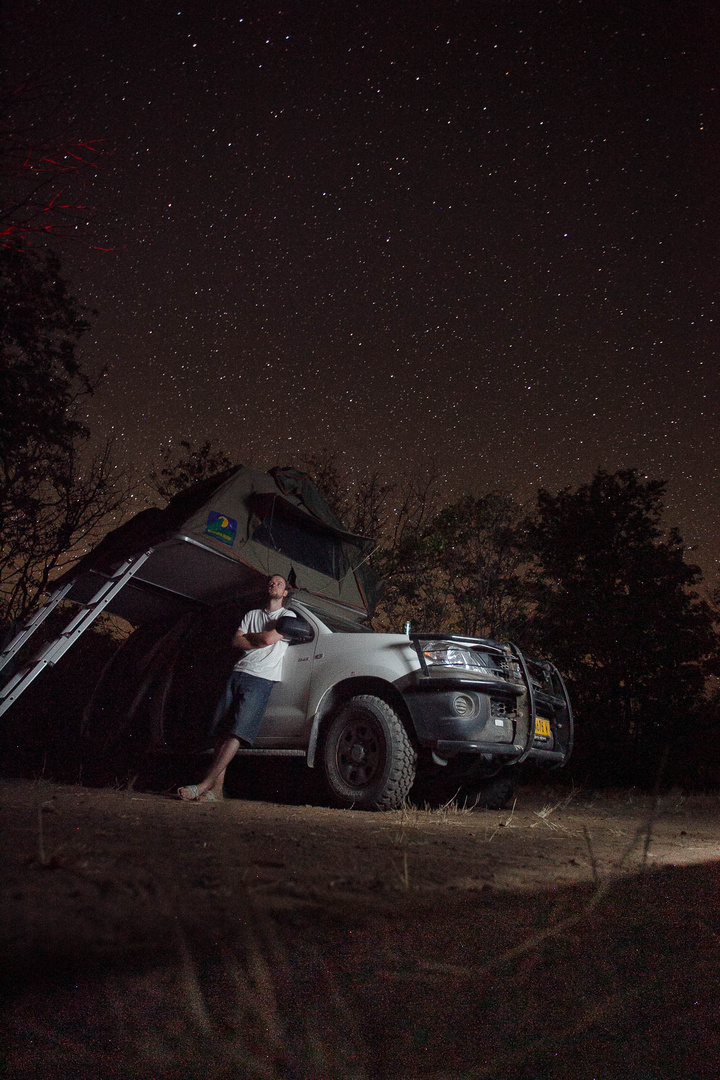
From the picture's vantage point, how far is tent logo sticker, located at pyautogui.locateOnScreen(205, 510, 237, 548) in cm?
639

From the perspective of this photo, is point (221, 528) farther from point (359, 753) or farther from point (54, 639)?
point (359, 753)

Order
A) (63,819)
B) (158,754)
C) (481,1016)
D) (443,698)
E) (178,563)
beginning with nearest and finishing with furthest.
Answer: (481,1016), (63,819), (443,698), (158,754), (178,563)

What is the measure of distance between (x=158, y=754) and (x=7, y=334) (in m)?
6.52

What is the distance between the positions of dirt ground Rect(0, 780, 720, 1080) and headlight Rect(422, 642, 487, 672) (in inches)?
82.0

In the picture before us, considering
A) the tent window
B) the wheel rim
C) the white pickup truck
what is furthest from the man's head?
the tent window

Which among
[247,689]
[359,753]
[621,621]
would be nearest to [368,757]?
[359,753]

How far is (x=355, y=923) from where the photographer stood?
6.04 ft

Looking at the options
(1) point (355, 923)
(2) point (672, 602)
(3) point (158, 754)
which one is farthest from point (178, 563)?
(2) point (672, 602)

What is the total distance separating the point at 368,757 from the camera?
4.89 m

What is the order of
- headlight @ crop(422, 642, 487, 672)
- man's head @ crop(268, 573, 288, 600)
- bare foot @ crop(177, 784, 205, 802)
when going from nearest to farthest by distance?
bare foot @ crop(177, 784, 205, 802) < headlight @ crop(422, 642, 487, 672) < man's head @ crop(268, 573, 288, 600)

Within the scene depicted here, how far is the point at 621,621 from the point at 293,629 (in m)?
10.5

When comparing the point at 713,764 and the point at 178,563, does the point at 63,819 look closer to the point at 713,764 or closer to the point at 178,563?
the point at 178,563

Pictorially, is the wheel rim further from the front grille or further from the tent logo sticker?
the tent logo sticker

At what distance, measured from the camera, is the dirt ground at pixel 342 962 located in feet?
3.84
